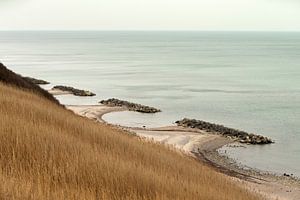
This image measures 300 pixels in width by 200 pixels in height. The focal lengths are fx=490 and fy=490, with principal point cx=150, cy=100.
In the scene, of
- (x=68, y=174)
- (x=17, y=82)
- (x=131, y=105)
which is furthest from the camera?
(x=131, y=105)

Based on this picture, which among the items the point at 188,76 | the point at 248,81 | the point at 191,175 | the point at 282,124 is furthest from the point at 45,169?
the point at 188,76

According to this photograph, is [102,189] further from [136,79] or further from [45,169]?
[136,79]

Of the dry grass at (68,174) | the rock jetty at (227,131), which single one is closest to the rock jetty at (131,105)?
the rock jetty at (227,131)

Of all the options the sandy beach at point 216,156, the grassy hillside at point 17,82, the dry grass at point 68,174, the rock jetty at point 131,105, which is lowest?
the rock jetty at point 131,105

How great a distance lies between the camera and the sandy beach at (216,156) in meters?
30.0

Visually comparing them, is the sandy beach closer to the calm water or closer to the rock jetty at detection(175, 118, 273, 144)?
the rock jetty at detection(175, 118, 273, 144)

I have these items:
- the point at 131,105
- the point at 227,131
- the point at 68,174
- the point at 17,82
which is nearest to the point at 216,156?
the point at 227,131

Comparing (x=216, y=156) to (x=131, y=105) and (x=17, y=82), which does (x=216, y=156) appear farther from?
(x=131, y=105)

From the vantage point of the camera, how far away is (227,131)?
158 ft

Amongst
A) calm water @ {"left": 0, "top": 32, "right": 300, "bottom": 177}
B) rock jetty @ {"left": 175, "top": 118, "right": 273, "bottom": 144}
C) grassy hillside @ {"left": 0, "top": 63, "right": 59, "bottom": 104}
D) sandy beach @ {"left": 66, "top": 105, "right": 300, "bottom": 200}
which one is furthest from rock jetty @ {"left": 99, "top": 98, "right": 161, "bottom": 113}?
grassy hillside @ {"left": 0, "top": 63, "right": 59, "bottom": 104}

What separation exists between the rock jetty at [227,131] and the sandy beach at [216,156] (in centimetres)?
126

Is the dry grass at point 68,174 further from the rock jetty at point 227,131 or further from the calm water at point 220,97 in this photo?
the rock jetty at point 227,131

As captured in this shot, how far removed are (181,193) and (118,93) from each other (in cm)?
7194

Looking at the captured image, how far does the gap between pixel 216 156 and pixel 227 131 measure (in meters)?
9.95
